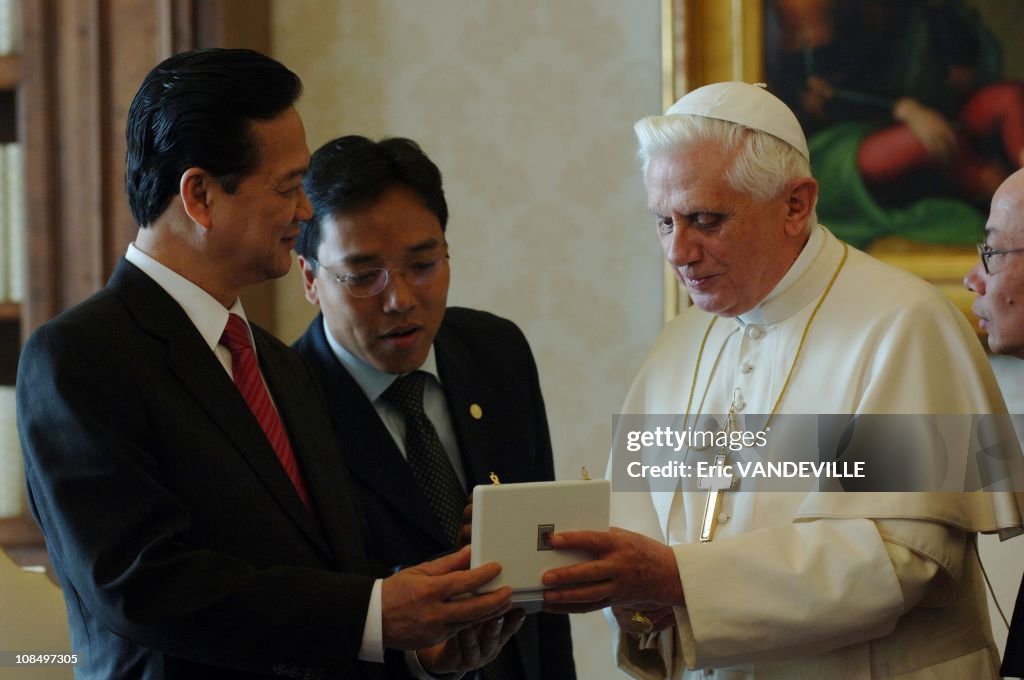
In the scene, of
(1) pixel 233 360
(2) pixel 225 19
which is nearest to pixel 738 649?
(1) pixel 233 360

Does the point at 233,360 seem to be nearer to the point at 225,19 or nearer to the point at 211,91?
the point at 211,91

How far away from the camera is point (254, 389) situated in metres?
2.10

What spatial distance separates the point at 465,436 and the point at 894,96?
68.7 inches

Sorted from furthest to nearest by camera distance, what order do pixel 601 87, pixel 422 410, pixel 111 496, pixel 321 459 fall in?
pixel 601 87, pixel 422 410, pixel 321 459, pixel 111 496

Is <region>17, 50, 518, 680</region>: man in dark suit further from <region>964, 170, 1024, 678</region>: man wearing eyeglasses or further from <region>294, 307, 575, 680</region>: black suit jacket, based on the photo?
<region>964, 170, 1024, 678</region>: man wearing eyeglasses

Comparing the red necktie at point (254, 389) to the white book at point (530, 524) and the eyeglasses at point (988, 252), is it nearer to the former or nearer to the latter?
the white book at point (530, 524)

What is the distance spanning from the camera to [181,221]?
2025 millimetres

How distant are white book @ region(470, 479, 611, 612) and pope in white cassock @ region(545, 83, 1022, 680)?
28mm

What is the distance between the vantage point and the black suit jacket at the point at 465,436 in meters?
2.45

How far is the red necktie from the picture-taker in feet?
6.84

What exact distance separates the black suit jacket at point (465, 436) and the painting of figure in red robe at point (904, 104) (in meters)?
1.22

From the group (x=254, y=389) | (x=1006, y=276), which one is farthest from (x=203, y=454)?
(x=1006, y=276)

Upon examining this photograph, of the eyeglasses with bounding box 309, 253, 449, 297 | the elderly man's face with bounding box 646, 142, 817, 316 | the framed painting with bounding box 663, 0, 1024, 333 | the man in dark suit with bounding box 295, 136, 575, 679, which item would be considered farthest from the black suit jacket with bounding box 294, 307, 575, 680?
the framed painting with bounding box 663, 0, 1024, 333

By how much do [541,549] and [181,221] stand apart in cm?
82
